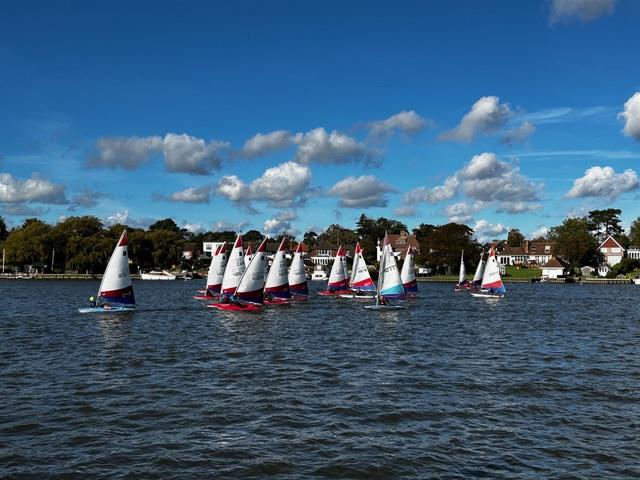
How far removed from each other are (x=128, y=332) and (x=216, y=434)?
85.3ft

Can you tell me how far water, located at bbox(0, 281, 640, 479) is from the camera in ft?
50.9

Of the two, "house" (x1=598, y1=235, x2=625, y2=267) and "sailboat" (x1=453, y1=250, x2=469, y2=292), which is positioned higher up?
"house" (x1=598, y1=235, x2=625, y2=267)

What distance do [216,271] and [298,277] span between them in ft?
36.0

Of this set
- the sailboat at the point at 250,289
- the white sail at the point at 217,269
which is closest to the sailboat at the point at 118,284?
the sailboat at the point at 250,289

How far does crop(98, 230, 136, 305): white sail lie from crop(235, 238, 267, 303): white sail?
9.65 m

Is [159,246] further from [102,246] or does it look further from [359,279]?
[359,279]

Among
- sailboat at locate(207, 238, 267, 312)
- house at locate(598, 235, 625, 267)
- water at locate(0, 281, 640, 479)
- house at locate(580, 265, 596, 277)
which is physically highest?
house at locate(598, 235, 625, 267)

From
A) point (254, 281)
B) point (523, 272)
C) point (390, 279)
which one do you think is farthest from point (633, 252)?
point (254, 281)

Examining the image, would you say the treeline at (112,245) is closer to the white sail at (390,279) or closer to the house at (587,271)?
the house at (587,271)

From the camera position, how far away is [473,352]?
3422cm

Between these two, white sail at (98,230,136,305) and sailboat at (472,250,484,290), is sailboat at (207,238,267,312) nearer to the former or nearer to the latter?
white sail at (98,230,136,305)

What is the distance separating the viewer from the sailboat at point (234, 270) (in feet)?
188

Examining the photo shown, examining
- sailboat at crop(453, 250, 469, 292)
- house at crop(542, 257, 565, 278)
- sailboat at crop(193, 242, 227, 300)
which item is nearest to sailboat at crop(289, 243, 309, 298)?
sailboat at crop(193, 242, 227, 300)

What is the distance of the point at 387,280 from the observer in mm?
61562
